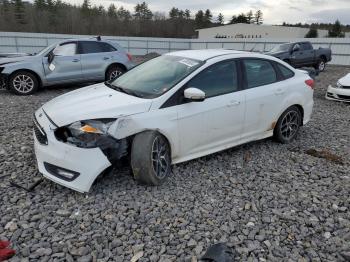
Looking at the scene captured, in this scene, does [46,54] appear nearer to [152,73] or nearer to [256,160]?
[152,73]

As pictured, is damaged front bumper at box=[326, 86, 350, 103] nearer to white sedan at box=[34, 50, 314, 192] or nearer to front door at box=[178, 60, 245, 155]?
white sedan at box=[34, 50, 314, 192]

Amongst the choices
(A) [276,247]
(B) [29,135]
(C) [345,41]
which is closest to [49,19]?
(C) [345,41]

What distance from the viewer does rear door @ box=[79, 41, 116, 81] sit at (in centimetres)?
994

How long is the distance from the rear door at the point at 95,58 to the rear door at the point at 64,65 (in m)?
0.18

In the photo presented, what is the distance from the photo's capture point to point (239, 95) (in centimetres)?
464

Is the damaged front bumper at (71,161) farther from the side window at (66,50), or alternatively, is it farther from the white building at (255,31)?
the white building at (255,31)

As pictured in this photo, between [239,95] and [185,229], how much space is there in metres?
2.18

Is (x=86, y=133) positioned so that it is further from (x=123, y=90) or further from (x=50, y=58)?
(x=50, y=58)

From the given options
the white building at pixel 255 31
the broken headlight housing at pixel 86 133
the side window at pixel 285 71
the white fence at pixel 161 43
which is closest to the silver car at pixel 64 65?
the side window at pixel 285 71

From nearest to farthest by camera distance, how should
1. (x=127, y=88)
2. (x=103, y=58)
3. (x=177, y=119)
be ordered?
(x=177, y=119), (x=127, y=88), (x=103, y=58)

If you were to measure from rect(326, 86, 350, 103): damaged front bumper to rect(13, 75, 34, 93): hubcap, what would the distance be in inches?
342

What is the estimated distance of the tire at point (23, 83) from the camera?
9.12 meters

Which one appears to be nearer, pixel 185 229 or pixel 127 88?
pixel 185 229

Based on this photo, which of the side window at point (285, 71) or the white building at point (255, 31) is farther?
the white building at point (255, 31)
